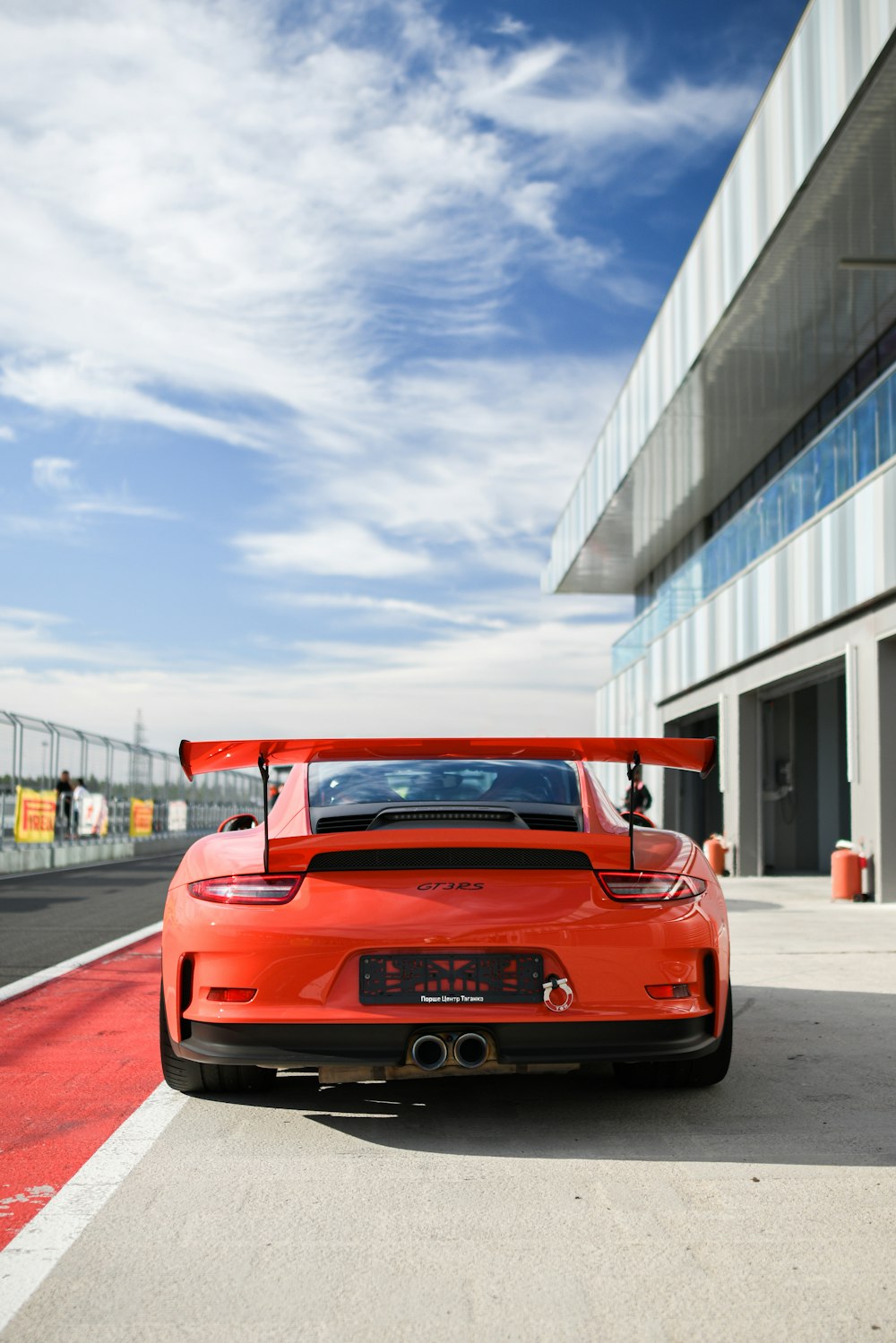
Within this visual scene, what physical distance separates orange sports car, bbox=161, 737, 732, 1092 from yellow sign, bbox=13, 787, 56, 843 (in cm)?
1771

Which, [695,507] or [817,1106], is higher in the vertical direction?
[695,507]

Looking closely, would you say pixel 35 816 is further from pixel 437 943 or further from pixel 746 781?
pixel 437 943

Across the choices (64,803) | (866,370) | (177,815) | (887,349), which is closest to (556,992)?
(887,349)

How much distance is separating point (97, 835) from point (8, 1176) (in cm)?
2371

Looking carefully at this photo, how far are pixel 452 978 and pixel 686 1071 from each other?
120cm

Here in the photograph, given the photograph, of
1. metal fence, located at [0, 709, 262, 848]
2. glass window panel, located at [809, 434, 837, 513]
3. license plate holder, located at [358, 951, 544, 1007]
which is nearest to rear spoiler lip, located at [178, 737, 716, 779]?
license plate holder, located at [358, 951, 544, 1007]

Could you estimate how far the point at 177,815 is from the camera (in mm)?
36656

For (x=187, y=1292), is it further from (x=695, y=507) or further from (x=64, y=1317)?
(x=695, y=507)

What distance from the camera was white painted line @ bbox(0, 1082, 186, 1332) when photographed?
9.57ft

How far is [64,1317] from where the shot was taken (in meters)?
2.72

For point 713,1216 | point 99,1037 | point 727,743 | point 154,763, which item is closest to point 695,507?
point 727,743

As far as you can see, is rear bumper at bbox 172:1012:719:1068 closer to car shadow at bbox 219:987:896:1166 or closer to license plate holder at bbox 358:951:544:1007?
license plate holder at bbox 358:951:544:1007

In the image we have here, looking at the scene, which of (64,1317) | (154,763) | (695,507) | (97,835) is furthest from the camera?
(154,763)

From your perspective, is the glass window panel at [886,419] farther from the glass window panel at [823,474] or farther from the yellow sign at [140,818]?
the yellow sign at [140,818]
